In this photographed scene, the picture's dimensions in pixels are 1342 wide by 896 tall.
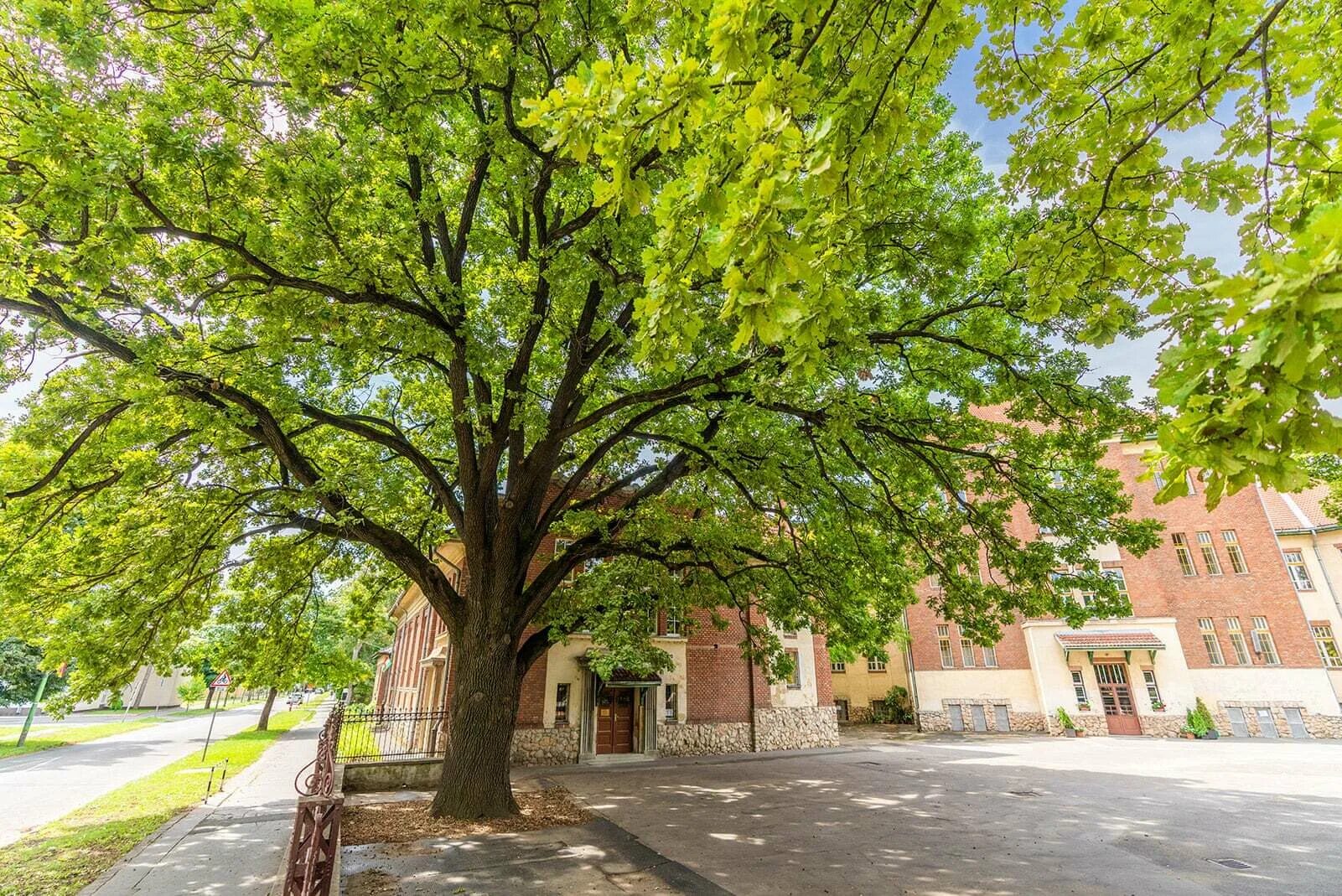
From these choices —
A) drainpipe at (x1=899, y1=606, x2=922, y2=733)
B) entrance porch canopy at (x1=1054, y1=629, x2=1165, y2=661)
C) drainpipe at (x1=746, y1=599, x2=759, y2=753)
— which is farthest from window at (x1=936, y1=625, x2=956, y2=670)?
drainpipe at (x1=746, y1=599, x2=759, y2=753)

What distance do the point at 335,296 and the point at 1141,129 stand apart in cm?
801

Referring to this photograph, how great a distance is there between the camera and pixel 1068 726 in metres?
25.7

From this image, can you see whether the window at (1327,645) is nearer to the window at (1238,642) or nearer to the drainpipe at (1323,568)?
the drainpipe at (1323,568)

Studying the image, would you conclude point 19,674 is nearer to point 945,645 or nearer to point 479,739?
point 479,739

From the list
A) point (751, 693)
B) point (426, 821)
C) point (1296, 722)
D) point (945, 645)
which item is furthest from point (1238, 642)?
point (426, 821)

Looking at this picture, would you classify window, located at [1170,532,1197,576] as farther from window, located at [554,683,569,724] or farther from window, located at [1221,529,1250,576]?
window, located at [554,683,569,724]

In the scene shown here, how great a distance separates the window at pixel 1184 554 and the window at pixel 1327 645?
422 cm

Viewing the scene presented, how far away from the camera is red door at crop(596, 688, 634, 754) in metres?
18.5

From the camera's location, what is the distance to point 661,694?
19.6 meters

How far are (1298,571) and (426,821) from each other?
35638 millimetres

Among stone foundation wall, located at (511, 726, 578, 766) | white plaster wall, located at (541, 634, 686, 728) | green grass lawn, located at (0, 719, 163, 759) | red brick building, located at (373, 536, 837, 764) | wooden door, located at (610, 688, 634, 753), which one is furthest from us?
green grass lawn, located at (0, 719, 163, 759)

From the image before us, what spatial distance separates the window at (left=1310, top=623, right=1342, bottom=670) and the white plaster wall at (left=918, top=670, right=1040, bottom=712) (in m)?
10.6

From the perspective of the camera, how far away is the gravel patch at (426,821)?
8250mm

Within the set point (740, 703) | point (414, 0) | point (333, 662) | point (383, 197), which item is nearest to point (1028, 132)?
point (414, 0)
